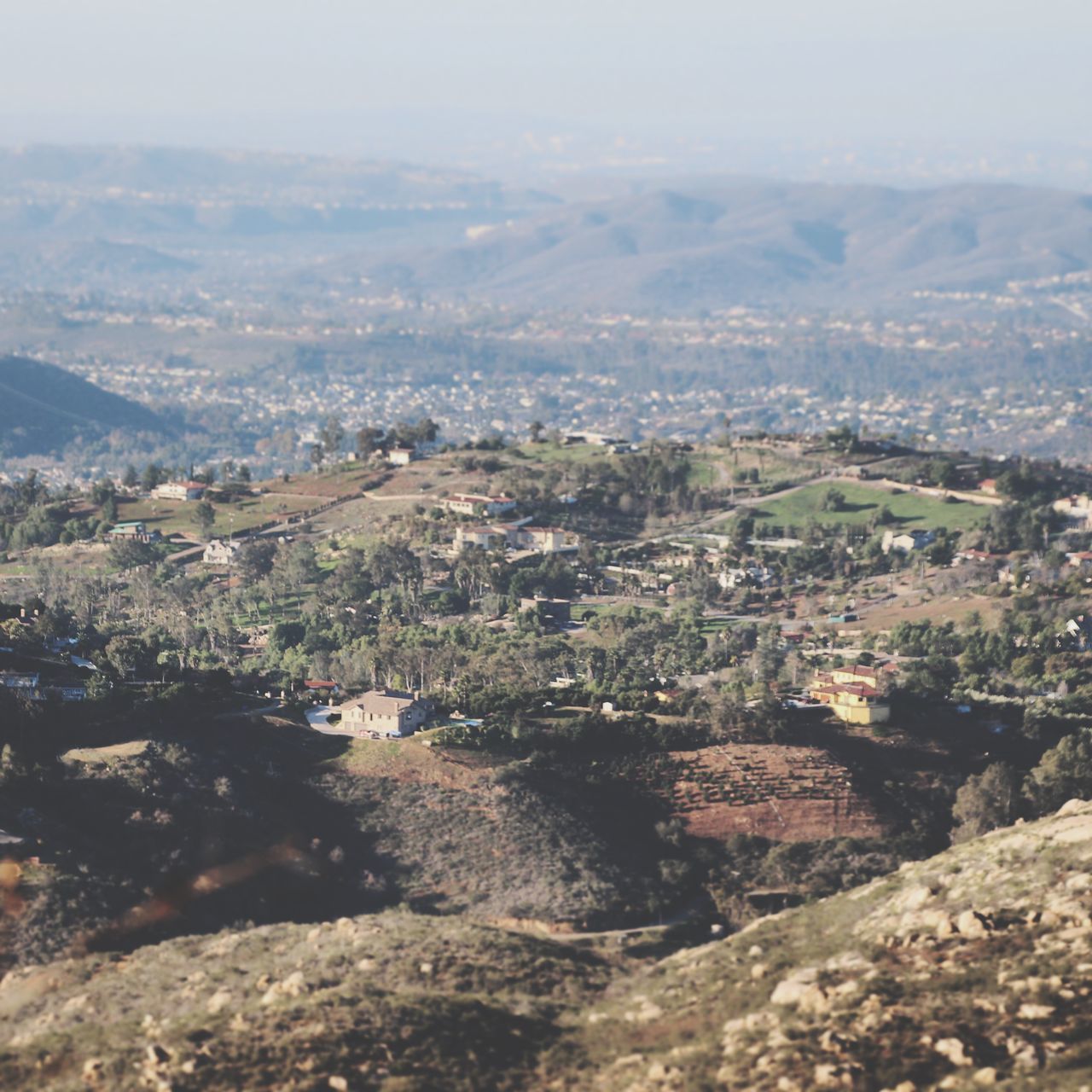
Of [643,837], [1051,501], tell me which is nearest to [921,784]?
[643,837]

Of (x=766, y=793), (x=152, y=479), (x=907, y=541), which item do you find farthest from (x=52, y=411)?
(x=766, y=793)

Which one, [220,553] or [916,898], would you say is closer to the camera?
[916,898]

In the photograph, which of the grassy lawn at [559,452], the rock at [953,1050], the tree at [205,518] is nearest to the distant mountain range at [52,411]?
the grassy lawn at [559,452]

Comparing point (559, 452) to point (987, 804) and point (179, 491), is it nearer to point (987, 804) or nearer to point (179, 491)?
point (179, 491)

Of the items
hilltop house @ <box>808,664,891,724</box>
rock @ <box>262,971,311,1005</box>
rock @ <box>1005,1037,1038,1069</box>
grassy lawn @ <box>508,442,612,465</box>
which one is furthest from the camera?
grassy lawn @ <box>508,442,612,465</box>

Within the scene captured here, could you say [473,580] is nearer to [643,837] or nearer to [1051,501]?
[1051,501]

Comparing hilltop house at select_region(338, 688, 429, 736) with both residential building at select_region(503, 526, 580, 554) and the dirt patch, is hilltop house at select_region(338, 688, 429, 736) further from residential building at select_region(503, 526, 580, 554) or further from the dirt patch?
residential building at select_region(503, 526, 580, 554)

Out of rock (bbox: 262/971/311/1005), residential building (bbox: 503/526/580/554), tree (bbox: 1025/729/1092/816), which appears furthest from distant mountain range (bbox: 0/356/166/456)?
rock (bbox: 262/971/311/1005)

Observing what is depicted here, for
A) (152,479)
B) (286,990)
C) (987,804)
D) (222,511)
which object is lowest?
(222,511)
